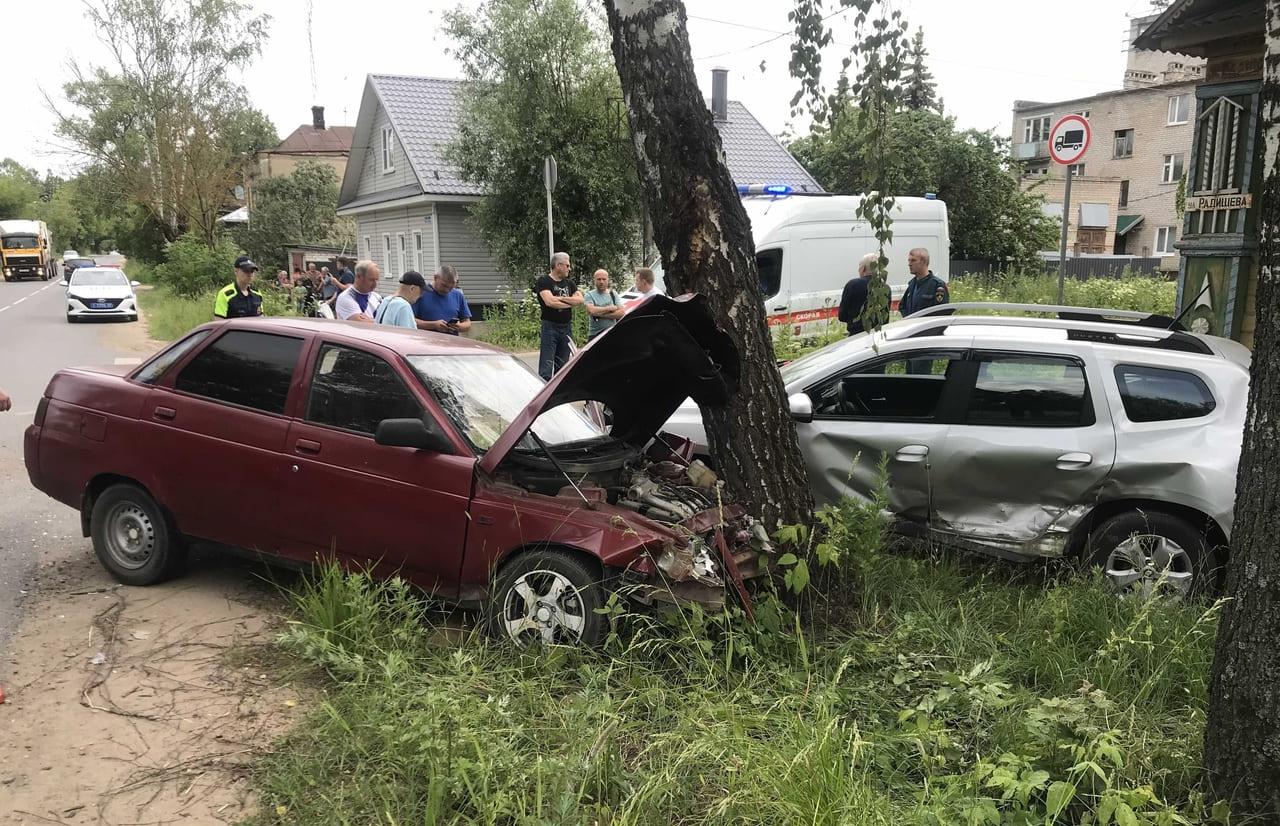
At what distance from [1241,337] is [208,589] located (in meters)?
9.89

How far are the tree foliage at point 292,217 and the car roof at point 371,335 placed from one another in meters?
36.3

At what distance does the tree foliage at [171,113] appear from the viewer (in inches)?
1452

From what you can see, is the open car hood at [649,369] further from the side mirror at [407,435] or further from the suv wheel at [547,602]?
the suv wheel at [547,602]

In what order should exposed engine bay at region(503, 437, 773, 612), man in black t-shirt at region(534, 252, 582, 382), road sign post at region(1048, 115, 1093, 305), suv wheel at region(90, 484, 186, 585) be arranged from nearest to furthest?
exposed engine bay at region(503, 437, 773, 612), suv wheel at region(90, 484, 186, 585), road sign post at region(1048, 115, 1093, 305), man in black t-shirt at region(534, 252, 582, 382)


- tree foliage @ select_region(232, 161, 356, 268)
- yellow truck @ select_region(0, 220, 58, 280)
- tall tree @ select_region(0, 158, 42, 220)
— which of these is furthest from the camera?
tall tree @ select_region(0, 158, 42, 220)

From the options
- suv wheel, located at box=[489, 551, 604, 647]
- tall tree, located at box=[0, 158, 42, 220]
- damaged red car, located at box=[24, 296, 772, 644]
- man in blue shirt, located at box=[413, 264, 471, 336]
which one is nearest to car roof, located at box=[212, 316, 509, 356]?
damaged red car, located at box=[24, 296, 772, 644]

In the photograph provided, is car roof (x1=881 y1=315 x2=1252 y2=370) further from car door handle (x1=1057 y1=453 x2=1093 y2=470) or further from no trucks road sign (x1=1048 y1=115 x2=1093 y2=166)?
no trucks road sign (x1=1048 y1=115 x2=1093 y2=166)

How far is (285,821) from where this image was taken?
305 centimetres

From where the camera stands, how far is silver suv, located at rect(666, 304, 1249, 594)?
4883 millimetres

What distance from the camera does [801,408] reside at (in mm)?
5414

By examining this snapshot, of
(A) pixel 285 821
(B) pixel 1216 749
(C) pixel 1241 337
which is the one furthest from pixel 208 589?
(C) pixel 1241 337

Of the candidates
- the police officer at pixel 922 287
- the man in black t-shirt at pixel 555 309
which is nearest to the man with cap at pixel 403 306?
the man in black t-shirt at pixel 555 309

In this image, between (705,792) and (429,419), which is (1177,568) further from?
(429,419)

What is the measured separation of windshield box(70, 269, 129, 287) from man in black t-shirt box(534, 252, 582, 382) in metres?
21.8
